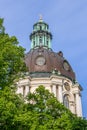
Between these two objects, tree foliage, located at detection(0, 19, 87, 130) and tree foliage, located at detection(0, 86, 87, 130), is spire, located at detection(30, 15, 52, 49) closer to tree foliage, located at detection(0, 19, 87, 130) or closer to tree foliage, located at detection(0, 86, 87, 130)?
tree foliage, located at detection(0, 19, 87, 130)

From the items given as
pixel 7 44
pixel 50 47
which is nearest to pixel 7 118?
pixel 7 44

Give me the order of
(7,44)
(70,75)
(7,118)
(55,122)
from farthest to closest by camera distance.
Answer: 1. (70,75)
2. (7,44)
3. (55,122)
4. (7,118)

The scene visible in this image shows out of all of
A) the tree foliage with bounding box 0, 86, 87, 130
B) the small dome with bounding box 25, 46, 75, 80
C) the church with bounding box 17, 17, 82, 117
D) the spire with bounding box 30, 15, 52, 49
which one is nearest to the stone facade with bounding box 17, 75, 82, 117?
the church with bounding box 17, 17, 82, 117

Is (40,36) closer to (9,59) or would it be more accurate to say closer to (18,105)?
(9,59)

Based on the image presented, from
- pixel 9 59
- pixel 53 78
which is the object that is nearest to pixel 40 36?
pixel 53 78

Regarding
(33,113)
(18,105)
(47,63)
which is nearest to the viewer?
(33,113)

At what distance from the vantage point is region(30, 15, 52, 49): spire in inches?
2409

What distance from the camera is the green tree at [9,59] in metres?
17.3

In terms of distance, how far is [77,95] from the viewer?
53.0 m

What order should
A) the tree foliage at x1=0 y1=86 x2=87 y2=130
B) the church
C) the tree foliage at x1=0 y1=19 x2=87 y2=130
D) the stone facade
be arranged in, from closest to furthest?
the tree foliage at x1=0 y1=86 x2=87 y2=130 → the tree foliage at x1=0 y1=19 x2=87 y2=130 → the stone facade → the church

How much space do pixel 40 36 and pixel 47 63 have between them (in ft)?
33.2

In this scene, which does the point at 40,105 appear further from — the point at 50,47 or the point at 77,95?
the point at 50,47

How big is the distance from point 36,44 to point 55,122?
148 ft

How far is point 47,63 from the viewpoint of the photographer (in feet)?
177
